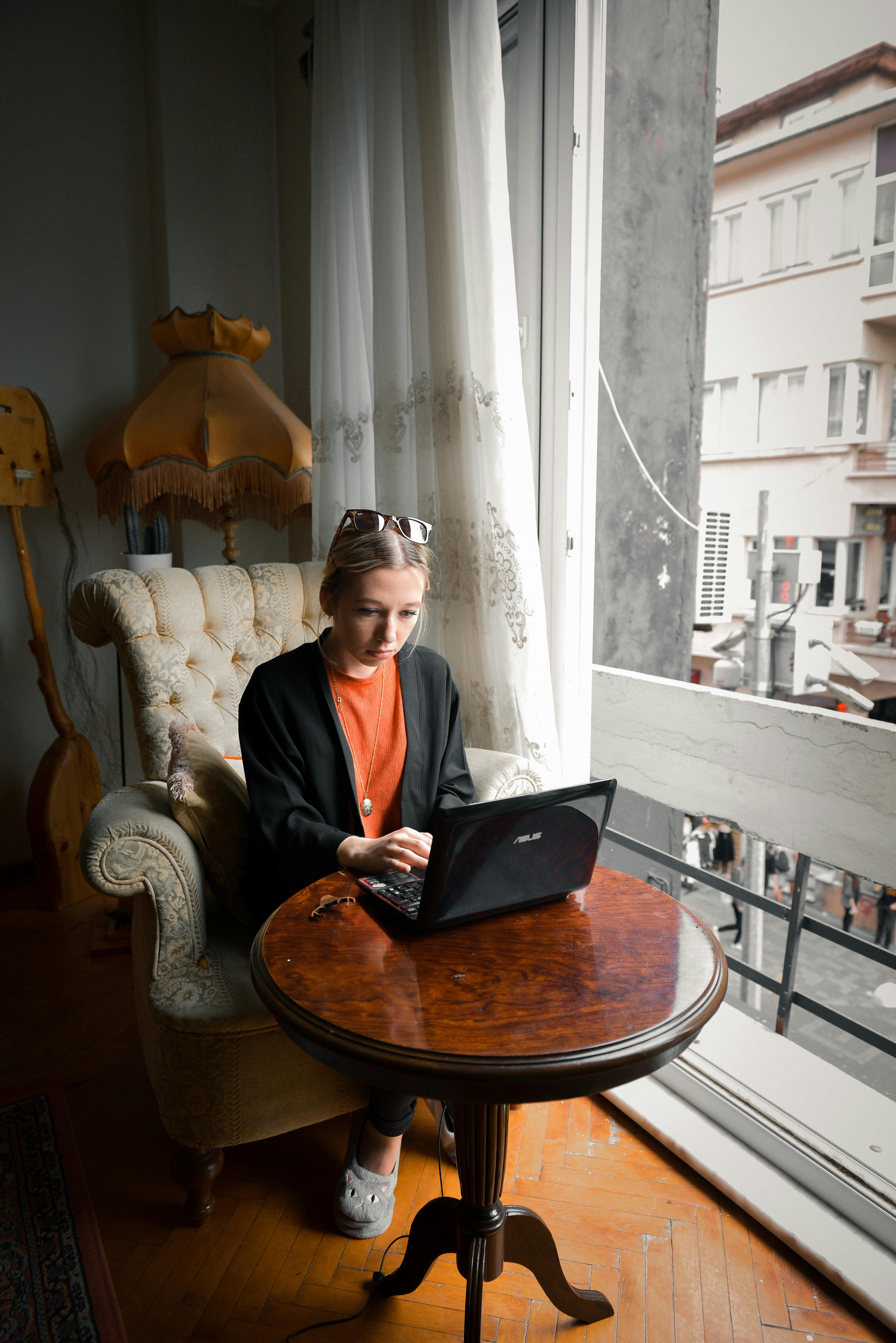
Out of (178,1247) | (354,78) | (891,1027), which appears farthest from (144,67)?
(891,1027)

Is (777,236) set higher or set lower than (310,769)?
higher

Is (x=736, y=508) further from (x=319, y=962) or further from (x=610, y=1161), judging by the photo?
(x=319, y=962)

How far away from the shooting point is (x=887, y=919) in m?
5.46

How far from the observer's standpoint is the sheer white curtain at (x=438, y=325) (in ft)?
5.50

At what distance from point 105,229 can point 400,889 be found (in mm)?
2645

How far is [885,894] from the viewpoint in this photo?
5.19 m

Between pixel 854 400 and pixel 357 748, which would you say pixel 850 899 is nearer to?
pixel 854 400

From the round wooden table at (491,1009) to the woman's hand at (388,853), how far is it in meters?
0.03

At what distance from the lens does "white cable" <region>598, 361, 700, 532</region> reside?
3.00 metres

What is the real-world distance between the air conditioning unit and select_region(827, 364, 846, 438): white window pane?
0.79 metres

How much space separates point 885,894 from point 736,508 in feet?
9.68

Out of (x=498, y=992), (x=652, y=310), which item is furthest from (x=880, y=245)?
(x=498, y=992)

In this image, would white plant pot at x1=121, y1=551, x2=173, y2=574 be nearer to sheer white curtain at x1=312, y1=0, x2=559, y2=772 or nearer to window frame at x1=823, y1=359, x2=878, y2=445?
sheer white curtain at x1=312, y1=0, x2=559, y2=772

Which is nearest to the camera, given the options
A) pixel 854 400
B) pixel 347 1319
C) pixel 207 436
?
pixel 347 1319
